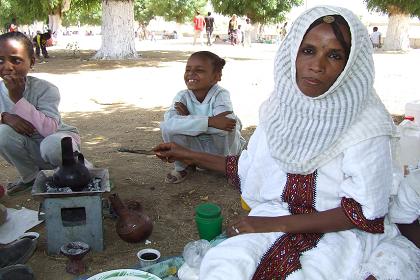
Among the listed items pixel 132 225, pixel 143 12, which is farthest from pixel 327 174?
pixel 143 12

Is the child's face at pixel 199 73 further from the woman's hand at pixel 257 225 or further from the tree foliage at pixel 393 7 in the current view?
the tree foliage at pixel 393 7

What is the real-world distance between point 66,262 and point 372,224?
182cm

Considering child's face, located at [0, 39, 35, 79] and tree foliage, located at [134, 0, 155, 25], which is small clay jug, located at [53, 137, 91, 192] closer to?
child's face, located at [0, 39, 35, 79]

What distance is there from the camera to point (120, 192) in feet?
12.1

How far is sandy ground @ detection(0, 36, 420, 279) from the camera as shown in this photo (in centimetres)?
288

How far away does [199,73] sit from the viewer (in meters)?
3.73

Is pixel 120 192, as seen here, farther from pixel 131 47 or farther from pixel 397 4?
pixel 397 4

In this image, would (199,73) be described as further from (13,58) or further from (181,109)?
(13,58)

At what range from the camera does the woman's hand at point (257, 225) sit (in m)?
1.84

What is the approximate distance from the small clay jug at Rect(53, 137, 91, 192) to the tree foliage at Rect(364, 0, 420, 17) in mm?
19976

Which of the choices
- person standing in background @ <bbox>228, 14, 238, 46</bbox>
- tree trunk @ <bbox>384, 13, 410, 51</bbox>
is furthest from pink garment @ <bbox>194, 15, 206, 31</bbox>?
tree trunk @ <bbox>384, 13, 410, 51</bbox>

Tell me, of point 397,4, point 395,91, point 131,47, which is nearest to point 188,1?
point 397,4

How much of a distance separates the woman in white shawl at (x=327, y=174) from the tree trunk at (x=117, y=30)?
11920 mm

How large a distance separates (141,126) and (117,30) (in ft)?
26.6
